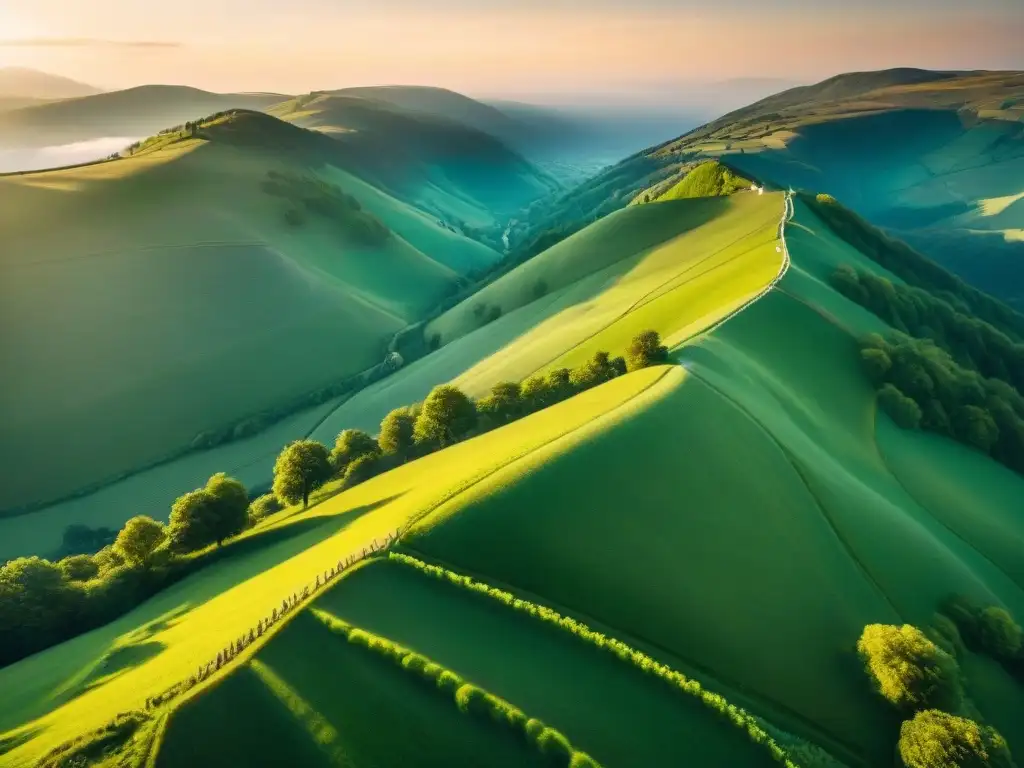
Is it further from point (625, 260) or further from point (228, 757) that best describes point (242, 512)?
point (625, 260)

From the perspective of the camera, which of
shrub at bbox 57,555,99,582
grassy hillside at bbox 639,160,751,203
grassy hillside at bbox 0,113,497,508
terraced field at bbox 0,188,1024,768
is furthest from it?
grassy hillside at bbox 639,160,751,203

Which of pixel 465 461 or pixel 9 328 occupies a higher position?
pixel 9 328

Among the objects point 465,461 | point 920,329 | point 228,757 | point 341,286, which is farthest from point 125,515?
point 920,329

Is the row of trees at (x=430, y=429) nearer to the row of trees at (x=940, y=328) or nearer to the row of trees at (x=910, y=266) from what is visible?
the row of trees at (x=940, y=328)

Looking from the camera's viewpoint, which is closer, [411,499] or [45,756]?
[45,756]

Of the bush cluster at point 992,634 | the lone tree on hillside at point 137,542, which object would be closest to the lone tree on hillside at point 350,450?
the lone tree on hillside at point 137,542

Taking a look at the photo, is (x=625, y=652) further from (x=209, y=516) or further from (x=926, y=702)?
(x=209, y=516)

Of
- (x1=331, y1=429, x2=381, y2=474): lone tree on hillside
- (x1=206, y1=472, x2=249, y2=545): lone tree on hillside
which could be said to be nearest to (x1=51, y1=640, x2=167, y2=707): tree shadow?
(x1=206, y1=472, x2=249, y2=545): lone tree on hillside

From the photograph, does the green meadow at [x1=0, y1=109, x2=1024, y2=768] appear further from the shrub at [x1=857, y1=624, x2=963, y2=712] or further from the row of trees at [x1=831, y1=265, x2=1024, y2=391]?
the row of trees at [x1=831, y1=265, x2=1024, y2=391]

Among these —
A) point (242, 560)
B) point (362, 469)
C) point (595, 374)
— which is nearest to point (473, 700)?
point (242, 560)
